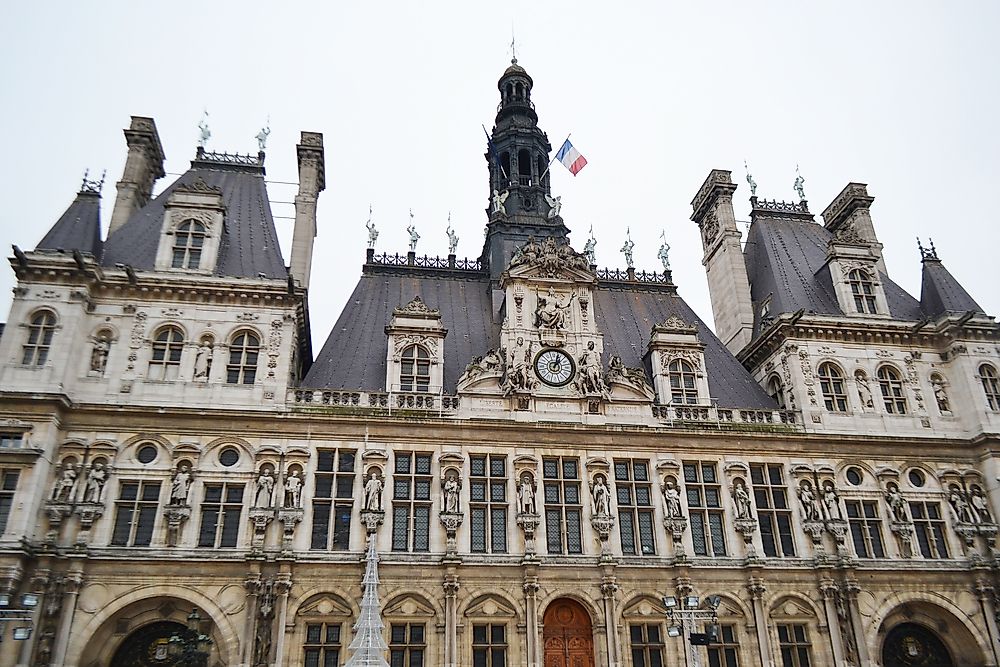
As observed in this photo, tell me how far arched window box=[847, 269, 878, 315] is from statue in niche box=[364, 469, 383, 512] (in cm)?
2365

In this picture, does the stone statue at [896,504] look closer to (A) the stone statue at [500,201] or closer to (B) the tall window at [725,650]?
(B) the tall window at [725,650]

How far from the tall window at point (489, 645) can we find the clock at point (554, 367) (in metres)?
9.59

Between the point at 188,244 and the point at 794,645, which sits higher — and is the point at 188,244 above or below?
above

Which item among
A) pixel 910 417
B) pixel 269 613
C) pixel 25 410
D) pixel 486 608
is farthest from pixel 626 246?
pixel 25 410

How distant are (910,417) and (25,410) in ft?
115

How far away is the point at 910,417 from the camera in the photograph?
111 ft

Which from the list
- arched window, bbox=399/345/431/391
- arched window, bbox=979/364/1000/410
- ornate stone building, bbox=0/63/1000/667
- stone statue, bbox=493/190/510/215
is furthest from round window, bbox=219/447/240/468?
arched window, bbox=979/364/1000/410

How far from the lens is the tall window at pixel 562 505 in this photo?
28.9m

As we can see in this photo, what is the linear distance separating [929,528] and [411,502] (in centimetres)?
2109

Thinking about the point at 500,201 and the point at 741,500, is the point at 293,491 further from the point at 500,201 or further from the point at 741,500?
the point at 500,201

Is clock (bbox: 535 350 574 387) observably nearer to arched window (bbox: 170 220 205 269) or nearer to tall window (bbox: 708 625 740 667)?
tall window (bbox: 708 625 740 667)

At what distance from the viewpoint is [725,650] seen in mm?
28375

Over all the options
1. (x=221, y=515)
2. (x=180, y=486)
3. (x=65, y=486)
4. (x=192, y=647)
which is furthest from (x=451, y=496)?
(x=65, y=486)

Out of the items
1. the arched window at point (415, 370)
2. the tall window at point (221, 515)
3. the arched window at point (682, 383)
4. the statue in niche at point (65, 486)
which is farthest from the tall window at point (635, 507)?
the statue in niche at point (65, 486)
